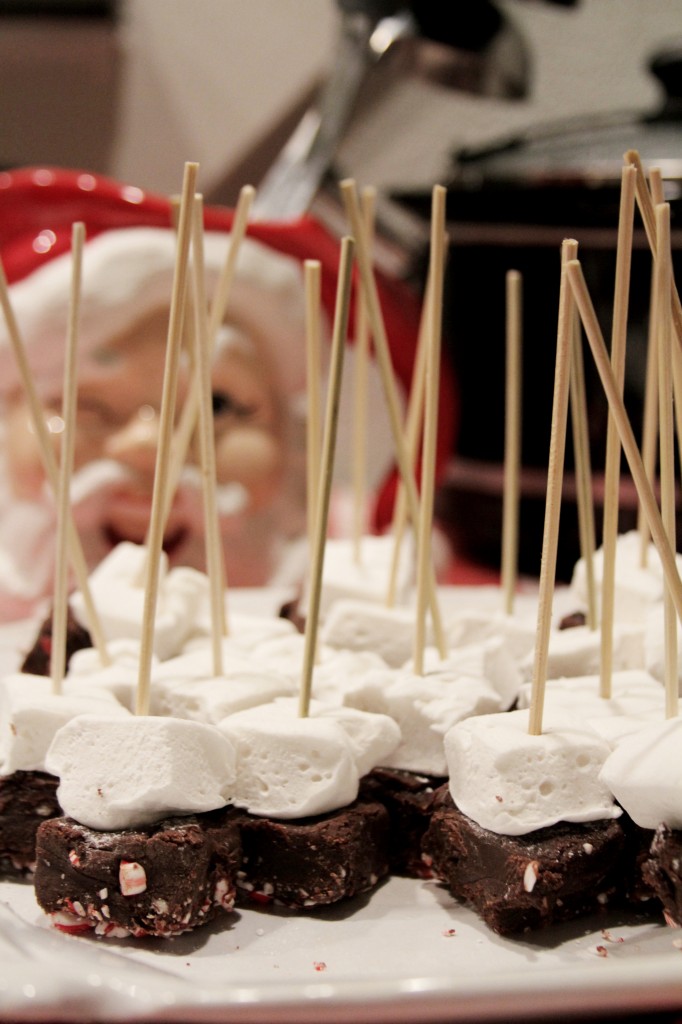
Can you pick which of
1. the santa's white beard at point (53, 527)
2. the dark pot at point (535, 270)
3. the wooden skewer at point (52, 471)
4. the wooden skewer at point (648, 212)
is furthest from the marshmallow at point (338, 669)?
the dark pot at point (535, 270)

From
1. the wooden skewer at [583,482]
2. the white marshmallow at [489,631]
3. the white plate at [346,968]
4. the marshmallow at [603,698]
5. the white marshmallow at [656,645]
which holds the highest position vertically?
the wooden skewer at [583,482]

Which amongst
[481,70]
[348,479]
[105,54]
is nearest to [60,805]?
[481,70]

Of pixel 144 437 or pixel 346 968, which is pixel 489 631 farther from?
pixel 144 437

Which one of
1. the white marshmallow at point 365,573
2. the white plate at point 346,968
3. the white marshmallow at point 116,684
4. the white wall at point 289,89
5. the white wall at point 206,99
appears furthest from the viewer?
the white wall at point 206,99

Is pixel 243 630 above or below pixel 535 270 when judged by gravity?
below

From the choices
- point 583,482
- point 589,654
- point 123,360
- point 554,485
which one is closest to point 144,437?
point 123,360

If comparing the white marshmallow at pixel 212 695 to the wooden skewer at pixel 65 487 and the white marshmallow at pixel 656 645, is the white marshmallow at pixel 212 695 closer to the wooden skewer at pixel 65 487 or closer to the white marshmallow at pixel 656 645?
the wooden skewer at pixel 65 487

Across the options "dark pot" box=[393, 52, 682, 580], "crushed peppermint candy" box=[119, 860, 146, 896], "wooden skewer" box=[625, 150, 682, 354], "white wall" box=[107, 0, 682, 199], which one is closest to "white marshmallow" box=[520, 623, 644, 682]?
"wooden skewer" box=[625, 150, 682, 354]

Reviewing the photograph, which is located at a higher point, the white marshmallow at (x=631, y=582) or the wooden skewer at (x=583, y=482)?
the wooden skewer at (x=583, y=482)
